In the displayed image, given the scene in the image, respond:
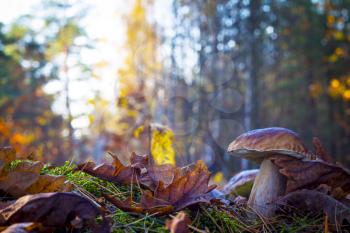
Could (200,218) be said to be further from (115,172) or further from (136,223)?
(115,172)

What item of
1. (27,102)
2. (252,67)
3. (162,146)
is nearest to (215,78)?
(252,67)

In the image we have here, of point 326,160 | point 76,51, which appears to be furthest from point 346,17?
point 326,160

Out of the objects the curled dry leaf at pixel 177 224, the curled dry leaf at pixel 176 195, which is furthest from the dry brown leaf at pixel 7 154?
the curled dry leaf at pixel 177 224

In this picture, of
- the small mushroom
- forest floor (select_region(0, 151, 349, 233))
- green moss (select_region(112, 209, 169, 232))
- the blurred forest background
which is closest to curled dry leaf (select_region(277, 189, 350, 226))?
forest floor (select_region(0, 151, 349, 233))

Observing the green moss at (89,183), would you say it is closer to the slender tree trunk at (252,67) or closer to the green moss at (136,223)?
the green moss at (136,223)

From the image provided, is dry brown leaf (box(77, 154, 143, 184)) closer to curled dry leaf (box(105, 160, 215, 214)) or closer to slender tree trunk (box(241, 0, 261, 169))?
curled dry leaf (box(105, 160, 215, 214))

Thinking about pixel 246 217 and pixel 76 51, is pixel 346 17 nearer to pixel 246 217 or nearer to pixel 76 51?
pixel 76 51

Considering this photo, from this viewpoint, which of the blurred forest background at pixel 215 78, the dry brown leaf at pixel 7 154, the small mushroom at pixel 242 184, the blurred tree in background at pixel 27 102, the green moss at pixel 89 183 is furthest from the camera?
the blurred forest background at pixel 215 78
